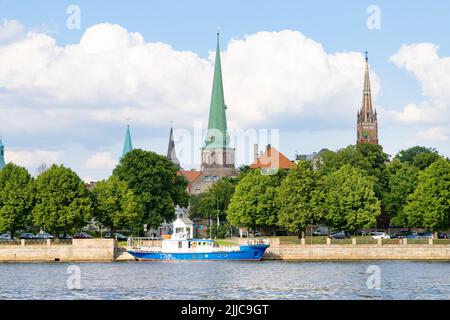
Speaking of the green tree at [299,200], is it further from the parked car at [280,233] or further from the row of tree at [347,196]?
the parked car at [280,233]

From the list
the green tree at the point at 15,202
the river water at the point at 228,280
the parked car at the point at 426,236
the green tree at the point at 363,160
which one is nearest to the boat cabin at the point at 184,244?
the river water at the point at 228,280

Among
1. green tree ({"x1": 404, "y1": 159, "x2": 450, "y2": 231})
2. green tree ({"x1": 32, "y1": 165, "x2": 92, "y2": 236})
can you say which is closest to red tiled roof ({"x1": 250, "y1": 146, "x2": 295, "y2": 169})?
green tree ({"x1": 404, "y1": 159, "x2": 450, "y2": 231})

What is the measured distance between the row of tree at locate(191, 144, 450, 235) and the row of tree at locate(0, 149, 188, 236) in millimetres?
10447

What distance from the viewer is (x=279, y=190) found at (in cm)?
10862

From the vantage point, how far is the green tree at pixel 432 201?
103 m

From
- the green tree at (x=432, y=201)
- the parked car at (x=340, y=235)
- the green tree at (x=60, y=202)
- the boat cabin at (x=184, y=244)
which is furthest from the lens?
the parked car at (x=340, y=235)

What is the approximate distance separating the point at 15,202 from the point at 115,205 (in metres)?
12.2

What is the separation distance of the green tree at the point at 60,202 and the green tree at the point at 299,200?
69.1ft

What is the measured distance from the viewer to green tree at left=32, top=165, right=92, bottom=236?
10000cm

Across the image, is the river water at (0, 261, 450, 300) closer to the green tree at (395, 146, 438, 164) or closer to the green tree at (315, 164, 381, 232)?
the green tree at (315, 164, 381, 232)

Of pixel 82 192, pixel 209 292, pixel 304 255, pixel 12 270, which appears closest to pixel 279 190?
pixel 304 255

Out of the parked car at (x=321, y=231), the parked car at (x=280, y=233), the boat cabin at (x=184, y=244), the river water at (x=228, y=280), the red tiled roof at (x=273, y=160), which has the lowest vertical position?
the river water at (x=228, y=280)

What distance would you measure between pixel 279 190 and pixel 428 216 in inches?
662
